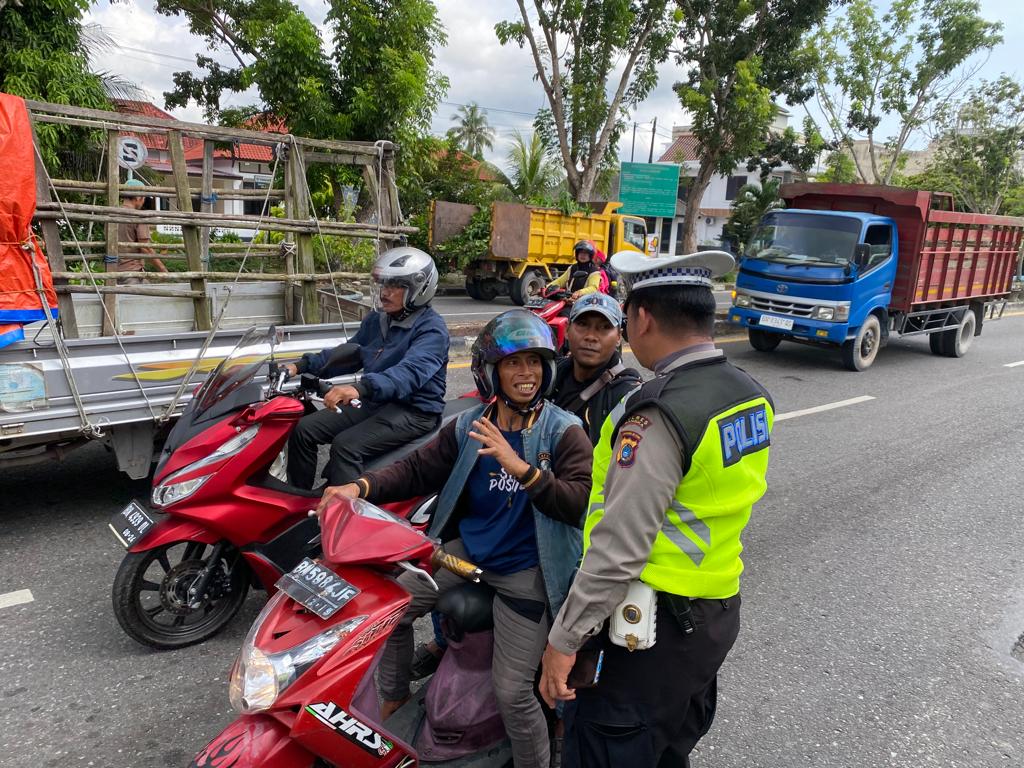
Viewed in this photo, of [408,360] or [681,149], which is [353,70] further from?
[681,149]

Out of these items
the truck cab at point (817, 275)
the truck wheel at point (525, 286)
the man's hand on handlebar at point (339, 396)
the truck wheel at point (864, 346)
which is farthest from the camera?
the truck wheel at point (525, 286)

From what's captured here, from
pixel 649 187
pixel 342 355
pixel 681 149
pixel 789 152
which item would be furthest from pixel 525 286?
pixel 681 149

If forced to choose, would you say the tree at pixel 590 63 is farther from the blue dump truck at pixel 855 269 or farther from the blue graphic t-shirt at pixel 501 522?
the blue graphic t-shirt at pixel 501 522

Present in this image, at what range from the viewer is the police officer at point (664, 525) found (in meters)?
1.58

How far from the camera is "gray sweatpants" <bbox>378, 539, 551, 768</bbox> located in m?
2.19

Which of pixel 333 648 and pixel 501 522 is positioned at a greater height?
pixel 501 522

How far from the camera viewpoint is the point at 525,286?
16.1m

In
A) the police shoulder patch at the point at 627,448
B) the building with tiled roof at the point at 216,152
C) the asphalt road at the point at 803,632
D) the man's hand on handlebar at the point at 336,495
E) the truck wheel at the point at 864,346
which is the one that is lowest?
the asphalt road at the point at 803,632

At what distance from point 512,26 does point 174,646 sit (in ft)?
49.2

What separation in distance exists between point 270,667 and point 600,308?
6.40 feet

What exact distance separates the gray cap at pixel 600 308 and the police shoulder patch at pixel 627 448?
157 cm

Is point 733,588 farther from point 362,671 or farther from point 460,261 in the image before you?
point 460,261

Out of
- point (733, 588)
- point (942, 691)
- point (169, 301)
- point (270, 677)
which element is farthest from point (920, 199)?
point (270, 677)

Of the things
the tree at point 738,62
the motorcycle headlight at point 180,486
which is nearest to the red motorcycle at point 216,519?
the motorcycle headlight at point 180,486
